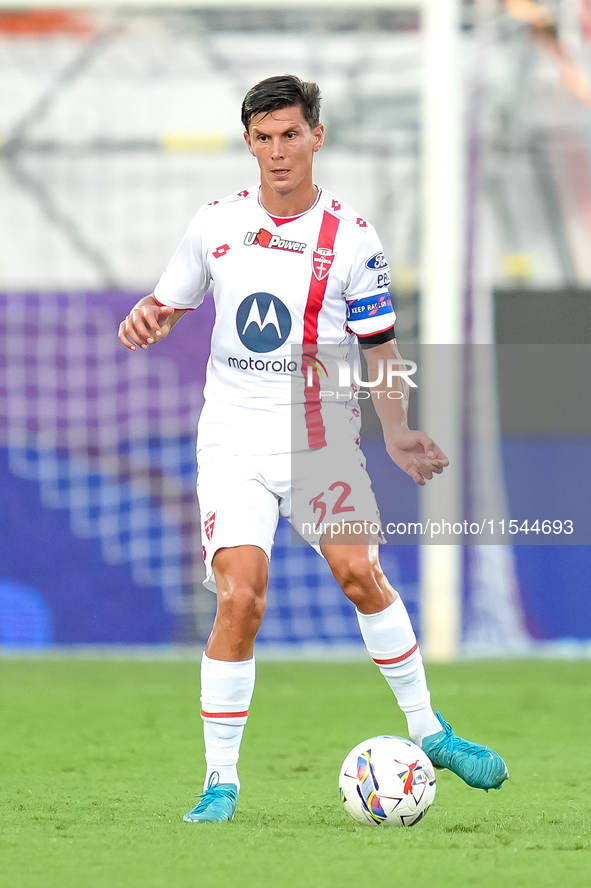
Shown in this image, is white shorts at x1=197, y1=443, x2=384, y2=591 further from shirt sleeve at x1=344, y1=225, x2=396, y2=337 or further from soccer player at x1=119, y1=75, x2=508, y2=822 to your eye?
shirt sleeve at x1=344, y1=225, x2=396, y2=337

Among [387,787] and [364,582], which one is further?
[364,582]

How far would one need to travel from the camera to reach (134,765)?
4.92 metres

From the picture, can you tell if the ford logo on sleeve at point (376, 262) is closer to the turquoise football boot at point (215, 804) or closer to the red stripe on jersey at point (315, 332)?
the red stripe on jersey at point (315, 332)

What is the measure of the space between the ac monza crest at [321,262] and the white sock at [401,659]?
3.15 feet

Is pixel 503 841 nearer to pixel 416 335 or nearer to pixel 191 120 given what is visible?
pixel 416 335

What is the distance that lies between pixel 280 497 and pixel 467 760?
91 centimetres

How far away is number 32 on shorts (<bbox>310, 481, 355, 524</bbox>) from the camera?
4.00 meters

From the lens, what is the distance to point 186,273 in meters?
4.13

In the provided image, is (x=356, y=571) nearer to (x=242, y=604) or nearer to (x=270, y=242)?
(x=242, y=604)

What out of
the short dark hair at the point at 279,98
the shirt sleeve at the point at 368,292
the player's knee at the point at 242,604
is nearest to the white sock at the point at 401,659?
the player's knee at the point at 242,604

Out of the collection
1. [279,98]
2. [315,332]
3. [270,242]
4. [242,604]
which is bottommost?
[242,604]

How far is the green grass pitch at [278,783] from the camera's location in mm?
3148

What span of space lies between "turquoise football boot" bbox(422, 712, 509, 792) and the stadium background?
4417 mm

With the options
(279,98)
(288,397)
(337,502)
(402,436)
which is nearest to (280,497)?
(337,502)
